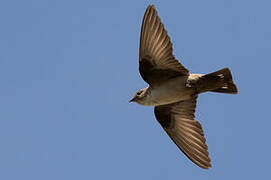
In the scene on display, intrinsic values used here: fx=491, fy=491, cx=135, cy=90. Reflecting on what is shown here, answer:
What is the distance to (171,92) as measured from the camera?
9.80 m

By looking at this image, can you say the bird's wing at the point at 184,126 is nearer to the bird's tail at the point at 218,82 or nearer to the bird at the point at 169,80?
the bird at the point at 169,80

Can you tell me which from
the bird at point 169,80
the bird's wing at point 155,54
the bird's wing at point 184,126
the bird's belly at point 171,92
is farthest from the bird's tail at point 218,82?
the bird's wing at point 184,126

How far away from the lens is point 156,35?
9.65 m

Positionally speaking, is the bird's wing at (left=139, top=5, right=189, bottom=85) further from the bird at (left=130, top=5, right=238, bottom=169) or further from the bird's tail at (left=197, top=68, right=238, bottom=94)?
the bird's tail at (left=197, top=68, right=238, bottom=94)

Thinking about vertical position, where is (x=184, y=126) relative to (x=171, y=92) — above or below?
below

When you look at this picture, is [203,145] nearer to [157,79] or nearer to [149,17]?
[157,79]

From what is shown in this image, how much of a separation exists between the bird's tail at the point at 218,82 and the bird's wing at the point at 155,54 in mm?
435

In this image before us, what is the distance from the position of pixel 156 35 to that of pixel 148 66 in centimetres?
66

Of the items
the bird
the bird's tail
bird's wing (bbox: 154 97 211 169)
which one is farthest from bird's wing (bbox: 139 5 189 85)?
bird's wing (bbox: 154 97 211 169)

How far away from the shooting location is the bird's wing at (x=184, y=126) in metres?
10.5

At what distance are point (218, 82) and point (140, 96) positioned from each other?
1668mm

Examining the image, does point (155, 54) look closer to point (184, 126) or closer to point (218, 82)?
point (218, 82)

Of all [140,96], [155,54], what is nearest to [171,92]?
[140,96]

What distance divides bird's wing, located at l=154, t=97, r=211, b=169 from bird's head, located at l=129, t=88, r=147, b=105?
74cm
